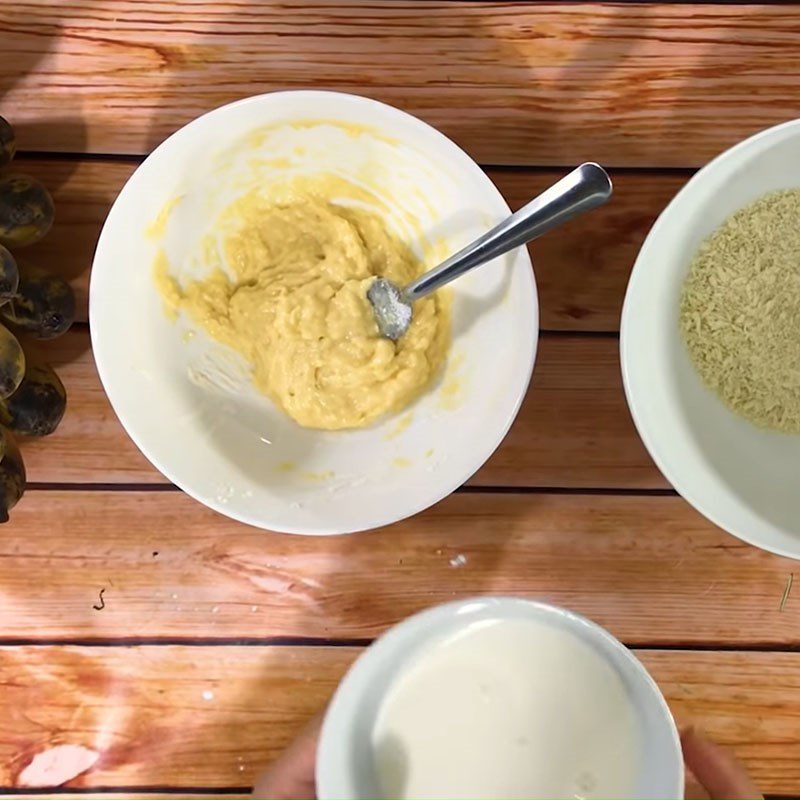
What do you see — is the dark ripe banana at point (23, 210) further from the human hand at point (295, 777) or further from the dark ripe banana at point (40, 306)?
the human hand at point (295, 777)

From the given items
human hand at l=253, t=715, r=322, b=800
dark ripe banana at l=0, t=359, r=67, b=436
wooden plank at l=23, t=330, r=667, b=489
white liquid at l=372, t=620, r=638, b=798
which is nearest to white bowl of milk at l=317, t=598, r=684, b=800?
white liquid at l=372, t=620, r=638, b=798

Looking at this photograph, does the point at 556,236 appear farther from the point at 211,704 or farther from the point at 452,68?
the point at 211,704

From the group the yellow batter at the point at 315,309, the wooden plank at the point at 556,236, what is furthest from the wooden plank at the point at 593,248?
the yellow batter at the point at 315,309

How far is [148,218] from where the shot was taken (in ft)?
2.53

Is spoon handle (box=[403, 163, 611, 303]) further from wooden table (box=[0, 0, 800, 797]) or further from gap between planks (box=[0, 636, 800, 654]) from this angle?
gap between planks (box=[0, 636, 800, 654])

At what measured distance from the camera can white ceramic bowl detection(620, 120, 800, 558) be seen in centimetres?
75

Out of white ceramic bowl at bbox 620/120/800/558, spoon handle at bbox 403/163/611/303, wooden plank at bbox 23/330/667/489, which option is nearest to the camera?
spoon handle at bbox 403/163/611/303

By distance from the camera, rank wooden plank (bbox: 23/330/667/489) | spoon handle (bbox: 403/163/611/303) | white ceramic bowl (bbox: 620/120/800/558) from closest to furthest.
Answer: spoon handle (bbox: 403/163/611/303)
white ceramic bowl (bbox: 620/120/800/558)
wooden plank (bbox: 23/330/667/489)

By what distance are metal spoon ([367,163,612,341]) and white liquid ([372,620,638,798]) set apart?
27cm

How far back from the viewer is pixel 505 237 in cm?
70

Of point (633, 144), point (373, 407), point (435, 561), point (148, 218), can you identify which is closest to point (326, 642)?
point (435, 561)

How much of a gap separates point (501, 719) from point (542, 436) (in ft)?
0.89

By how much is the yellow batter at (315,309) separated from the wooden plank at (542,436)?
0.36ft

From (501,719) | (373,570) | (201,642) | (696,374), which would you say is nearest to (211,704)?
(201,642)
